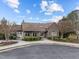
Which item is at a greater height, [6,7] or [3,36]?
[6,7]

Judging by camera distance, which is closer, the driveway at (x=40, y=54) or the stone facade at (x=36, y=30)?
the driveway at (x=40, y=54)

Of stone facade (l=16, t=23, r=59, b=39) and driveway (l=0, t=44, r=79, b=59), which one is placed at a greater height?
stone facade (l=16, t=23, r=59, b=39)

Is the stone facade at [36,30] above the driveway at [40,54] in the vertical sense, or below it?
above

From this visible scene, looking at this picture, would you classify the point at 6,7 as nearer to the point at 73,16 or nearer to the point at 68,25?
the point at 68,25

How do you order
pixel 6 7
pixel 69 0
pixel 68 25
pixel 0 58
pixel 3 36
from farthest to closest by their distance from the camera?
pixel 68 25 < pixel 3 36 < pixel 6 7 < pixel 69 0 < pixel 0 58

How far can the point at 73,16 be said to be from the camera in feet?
194

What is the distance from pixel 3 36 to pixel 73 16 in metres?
26.0

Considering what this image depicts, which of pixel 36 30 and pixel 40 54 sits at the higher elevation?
pixel 36 30

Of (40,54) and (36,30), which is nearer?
(40,54)

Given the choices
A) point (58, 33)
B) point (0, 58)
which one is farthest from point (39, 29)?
point (0, 58)

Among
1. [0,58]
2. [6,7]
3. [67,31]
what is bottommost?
[0,58]

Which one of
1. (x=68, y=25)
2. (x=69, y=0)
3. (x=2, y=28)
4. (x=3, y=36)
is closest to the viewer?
(x=69, y=0)

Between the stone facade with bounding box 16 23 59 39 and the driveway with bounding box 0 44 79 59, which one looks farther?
the stone facade with bounding box 16 23 59 39

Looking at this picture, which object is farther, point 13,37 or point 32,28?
point 32,28
